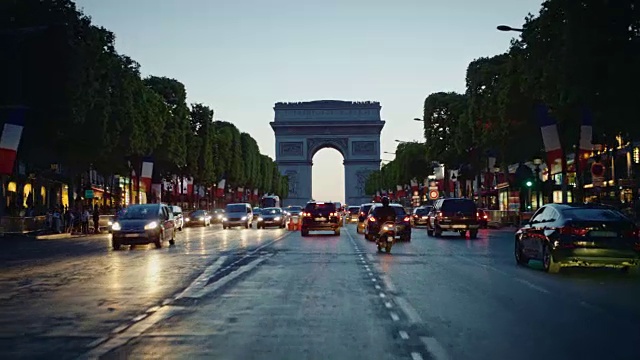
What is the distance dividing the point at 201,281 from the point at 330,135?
460 ft

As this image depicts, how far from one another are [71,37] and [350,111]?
4526 inches

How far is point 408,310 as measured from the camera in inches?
539

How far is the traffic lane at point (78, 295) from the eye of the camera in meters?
11.0

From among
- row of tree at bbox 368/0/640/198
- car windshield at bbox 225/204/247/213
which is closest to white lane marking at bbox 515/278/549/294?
row of tree at bbox 368/0/640/198

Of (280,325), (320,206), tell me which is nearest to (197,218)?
(320,206)

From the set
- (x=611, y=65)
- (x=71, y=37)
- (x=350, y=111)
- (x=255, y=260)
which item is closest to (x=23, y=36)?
(x=71, y=37)

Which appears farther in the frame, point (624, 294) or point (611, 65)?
point (611, 65)

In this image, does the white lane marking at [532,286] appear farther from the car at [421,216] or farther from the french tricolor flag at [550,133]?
the car at [421,216]

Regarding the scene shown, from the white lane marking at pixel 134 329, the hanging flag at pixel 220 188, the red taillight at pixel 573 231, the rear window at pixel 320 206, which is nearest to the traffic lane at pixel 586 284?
the red taillight at pixel 573 231

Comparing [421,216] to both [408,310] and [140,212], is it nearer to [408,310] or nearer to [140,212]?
[140,212]

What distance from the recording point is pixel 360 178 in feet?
544

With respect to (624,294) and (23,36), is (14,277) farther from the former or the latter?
(23,36)

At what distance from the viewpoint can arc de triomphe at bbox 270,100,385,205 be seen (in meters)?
157

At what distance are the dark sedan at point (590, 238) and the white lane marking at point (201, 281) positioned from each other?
292 inches
